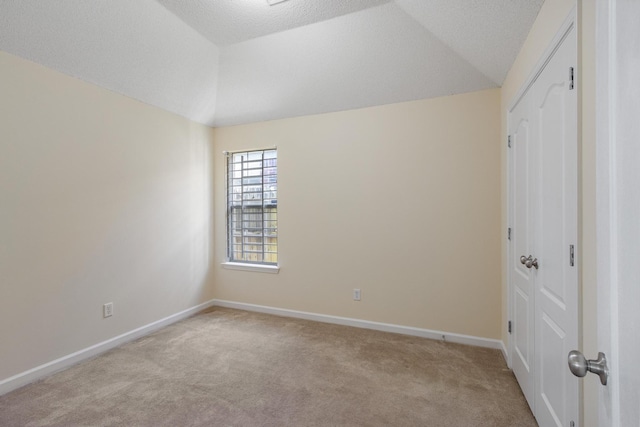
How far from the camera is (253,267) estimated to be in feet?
12.1

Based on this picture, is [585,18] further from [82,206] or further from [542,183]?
[82,206]

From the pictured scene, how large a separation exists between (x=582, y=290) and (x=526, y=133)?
1.13 meters

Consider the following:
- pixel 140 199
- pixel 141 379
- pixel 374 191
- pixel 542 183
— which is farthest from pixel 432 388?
pixel 140 199

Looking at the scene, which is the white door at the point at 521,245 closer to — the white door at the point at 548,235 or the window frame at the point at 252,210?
the white door at the point at 548,235

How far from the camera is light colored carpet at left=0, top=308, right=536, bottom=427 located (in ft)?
5.88

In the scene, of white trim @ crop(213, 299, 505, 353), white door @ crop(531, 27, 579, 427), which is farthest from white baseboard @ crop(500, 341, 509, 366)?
white door @ crop(531, 27, 579, 427)

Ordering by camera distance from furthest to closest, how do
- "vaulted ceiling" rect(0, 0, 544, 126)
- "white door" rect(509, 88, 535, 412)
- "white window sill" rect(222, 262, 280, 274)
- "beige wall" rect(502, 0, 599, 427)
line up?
1. "white window sill" rect(222, 262, 280, 274)
2. "vaulted ceiling" rect(0, 0, 544, 126)
3. "white door" rect(509, 88, 535, 412)
4. "beige wall" rect(502, 0, 599, 427)

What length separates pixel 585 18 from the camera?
111 centimetres

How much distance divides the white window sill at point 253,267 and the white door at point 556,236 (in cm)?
262

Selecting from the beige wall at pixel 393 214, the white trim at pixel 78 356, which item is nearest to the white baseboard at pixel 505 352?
the beige wall at pixel 393 214

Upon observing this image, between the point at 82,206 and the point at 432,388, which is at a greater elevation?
the point at 82,206

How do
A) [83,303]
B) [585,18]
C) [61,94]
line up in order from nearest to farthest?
[585,18] < [61,94] < [83,303]

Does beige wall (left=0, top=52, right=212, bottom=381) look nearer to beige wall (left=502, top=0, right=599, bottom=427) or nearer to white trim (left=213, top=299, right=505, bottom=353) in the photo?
white trim (left=213, top=299, right=505, bottom=353)

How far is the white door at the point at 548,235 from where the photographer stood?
1247 millimetres
